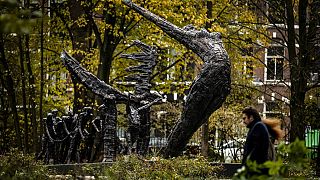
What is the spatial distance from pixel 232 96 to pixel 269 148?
761 inches

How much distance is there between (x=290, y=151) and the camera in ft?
13.9

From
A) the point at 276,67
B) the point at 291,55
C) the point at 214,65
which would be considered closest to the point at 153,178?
the point at 214,65

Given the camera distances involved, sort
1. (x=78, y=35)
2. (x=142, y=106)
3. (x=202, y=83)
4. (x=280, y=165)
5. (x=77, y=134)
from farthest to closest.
Result: (x=78, y=35), (x=77, y=134), (x=142, y=106), (x=202, y=83), (x=280, y=165)

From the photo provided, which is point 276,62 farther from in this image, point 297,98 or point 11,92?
point 11,92

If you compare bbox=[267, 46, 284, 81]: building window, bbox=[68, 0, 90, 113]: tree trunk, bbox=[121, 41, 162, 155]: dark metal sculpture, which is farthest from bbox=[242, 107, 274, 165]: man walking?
bbox=[267, 46, 284, 81]: building window

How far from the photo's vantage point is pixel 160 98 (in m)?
16.2

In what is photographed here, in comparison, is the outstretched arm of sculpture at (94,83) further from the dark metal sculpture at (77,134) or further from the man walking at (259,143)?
the man walking at (259,143)

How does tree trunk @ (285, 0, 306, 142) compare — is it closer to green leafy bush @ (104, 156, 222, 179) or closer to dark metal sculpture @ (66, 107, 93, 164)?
dark metal sculpture @ (66, 107, 93, 164)

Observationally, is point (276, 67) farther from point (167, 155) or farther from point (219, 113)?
point (167, 155)

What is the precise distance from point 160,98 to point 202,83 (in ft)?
6.24

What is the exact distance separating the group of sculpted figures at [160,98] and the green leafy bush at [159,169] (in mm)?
1294

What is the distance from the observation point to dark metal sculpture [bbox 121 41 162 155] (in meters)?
15.7

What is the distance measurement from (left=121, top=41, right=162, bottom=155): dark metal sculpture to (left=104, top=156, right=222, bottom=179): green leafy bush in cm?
198

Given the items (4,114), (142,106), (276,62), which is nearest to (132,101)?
(142,106)
